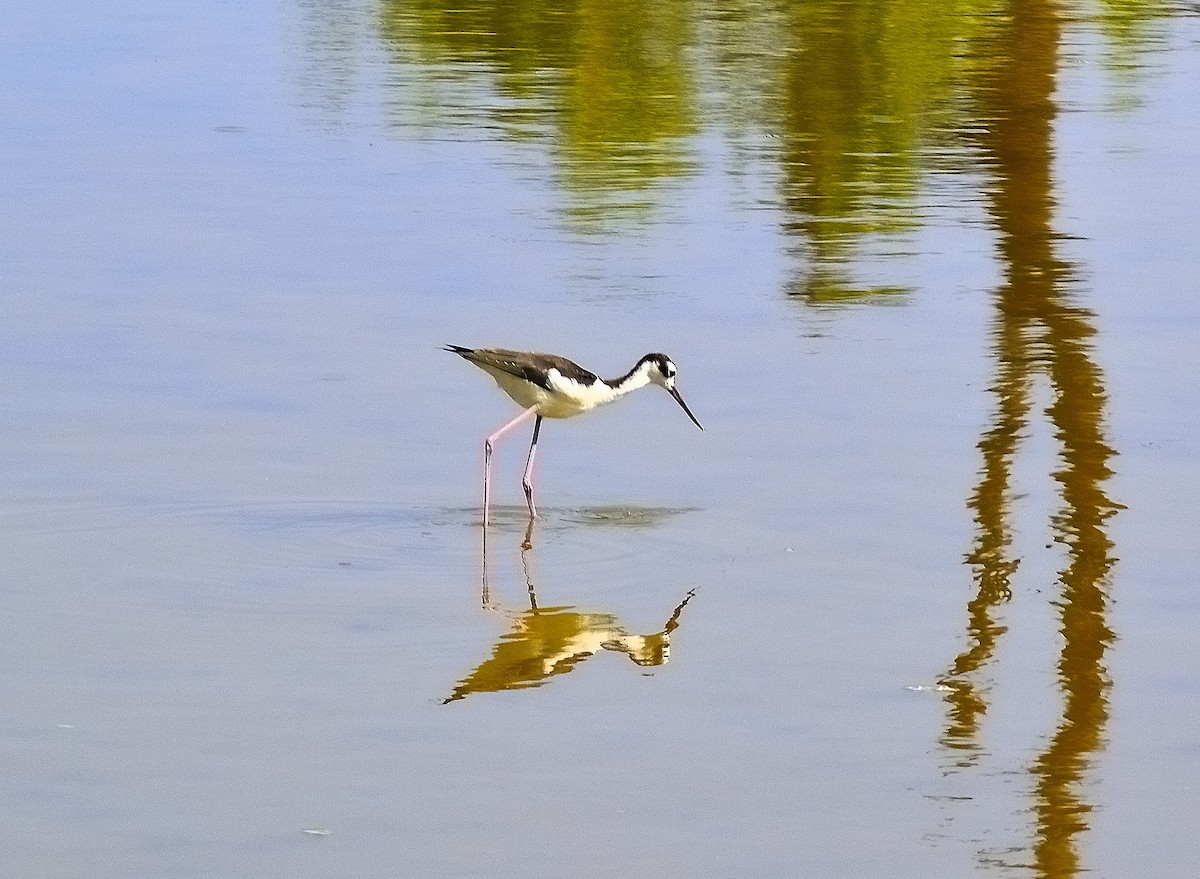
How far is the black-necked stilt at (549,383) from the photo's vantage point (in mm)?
9164

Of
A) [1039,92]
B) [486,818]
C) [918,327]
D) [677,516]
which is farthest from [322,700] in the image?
[1039,92]

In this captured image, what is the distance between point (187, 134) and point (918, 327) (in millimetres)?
6681

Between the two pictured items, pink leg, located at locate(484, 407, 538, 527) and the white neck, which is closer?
pink leg, located at locate(484, 407, 538, 527)

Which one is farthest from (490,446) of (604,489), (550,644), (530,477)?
(550,644)

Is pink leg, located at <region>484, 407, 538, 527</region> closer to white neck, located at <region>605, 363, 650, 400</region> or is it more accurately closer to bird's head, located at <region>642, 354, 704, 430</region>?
white neck, located at <region>605, 363, 650, 400</region>

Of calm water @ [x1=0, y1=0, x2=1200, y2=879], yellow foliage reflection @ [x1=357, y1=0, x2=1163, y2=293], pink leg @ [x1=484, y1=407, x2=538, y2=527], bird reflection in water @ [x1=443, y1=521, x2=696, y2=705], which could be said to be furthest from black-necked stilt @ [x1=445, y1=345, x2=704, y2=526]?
yellow foliage reflection @ [x1=357, y1=0, x2=1163, y2=293]

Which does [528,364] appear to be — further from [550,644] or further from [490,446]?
[550,644]

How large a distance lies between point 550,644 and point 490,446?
194cm

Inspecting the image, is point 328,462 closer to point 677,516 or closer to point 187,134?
point 677,516

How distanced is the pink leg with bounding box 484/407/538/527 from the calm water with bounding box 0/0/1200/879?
0.09m

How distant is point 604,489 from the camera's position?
909 cm

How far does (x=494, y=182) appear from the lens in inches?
574

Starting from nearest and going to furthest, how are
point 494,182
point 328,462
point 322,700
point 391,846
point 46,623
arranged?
point 391,846 < point 322,700 < point 46,623 < point 328,462 < point 494,182

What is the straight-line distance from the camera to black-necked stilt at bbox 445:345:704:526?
9164 mm
